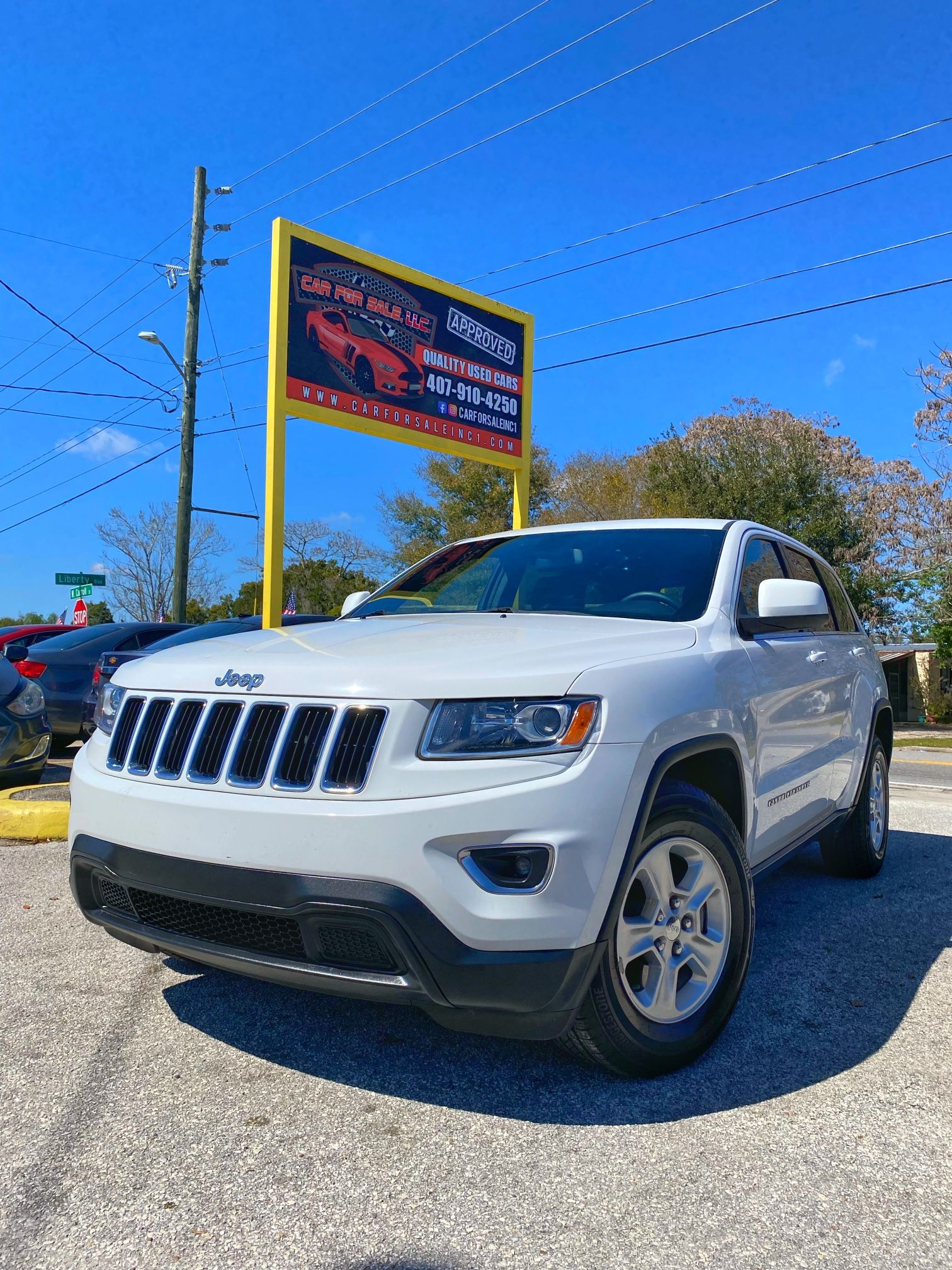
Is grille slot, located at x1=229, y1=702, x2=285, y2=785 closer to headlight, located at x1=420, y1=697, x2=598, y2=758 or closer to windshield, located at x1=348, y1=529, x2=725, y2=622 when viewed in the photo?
headlight, located at x1=420, y1=697, x2=598, y2=758

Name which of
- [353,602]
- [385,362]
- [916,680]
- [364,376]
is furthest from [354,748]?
[916,680]

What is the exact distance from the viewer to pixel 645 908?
2852 mm

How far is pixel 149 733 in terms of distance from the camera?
3018mm

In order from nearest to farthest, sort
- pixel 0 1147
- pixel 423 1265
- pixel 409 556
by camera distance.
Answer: pixel 423 1265 < pixel 0 1147 < pixel 409 556

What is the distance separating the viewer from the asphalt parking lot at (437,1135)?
207 centimetres

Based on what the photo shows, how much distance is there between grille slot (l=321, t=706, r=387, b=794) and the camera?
8.32 feet

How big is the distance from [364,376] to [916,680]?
89.3 feet

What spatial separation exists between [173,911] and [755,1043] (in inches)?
70.4

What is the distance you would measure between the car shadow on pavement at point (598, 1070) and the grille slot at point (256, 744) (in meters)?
0.88

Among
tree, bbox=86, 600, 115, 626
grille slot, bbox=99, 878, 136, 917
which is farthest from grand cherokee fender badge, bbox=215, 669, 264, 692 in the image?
tree, bbox=86, 600, 115, 626

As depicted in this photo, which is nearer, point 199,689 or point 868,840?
point 199,689

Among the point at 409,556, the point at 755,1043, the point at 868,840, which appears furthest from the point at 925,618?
the point at 755,1043

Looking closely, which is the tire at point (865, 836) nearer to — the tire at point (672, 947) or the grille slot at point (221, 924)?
the tire at point (672, 947)

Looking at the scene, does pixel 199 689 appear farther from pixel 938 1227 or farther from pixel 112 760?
pixel 938 1227
